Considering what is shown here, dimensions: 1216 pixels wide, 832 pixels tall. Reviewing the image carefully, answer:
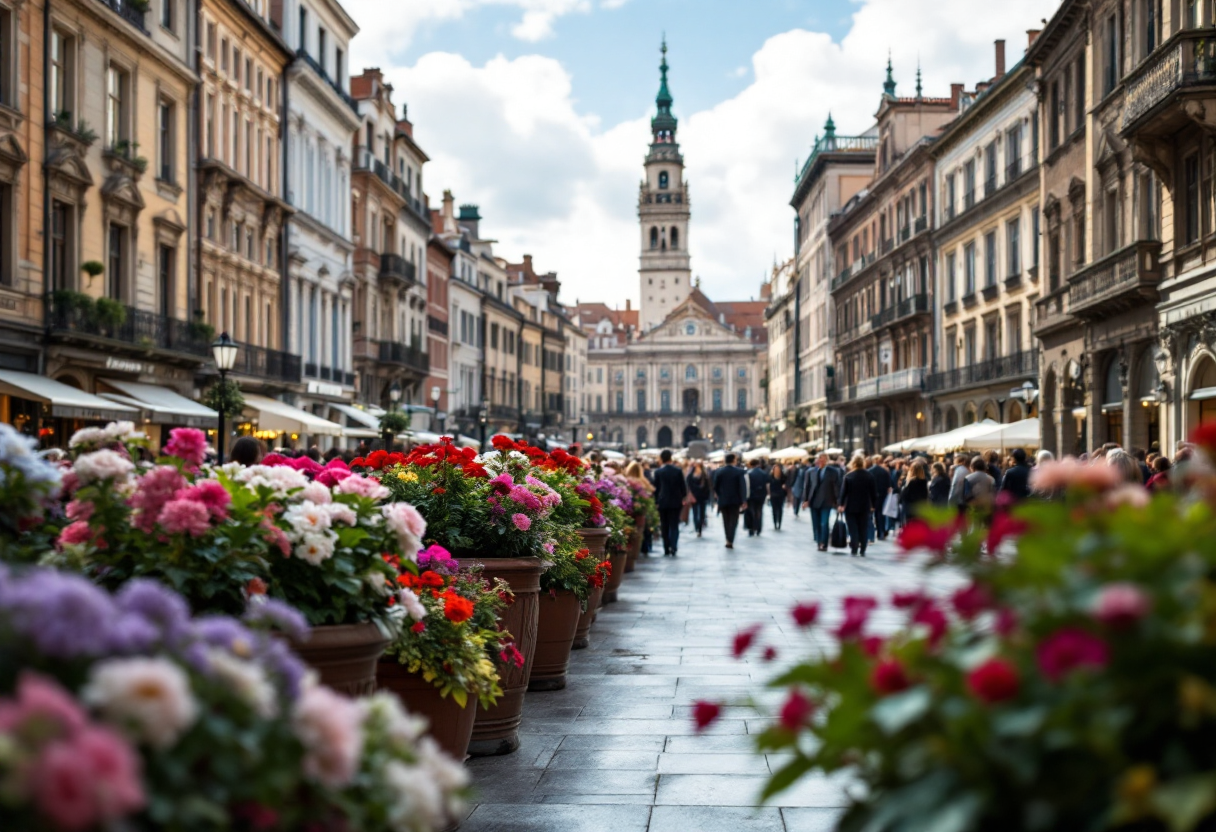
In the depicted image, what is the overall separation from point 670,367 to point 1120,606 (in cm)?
16434

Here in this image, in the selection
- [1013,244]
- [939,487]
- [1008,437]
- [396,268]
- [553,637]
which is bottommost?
[553,637]

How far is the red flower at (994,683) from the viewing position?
2256 millimetres

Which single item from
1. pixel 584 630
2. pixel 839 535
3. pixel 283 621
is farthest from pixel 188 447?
pixel 839 535

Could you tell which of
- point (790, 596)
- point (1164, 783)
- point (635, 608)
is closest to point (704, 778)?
point (1164, 783)

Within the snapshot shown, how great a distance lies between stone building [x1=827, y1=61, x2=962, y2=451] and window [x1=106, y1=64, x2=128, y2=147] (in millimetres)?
31872

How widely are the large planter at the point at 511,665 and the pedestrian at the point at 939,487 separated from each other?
17334 mm

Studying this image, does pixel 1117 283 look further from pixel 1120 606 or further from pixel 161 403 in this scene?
pixel 1120 606

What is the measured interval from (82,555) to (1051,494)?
1390 centimetres

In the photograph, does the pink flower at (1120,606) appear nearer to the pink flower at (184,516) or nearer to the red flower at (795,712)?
the red flower at (795,712)

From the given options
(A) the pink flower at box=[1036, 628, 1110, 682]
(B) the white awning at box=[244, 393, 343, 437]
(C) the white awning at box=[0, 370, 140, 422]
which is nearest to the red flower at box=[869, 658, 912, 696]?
(A) the pink flower at box=[1036, 628, 1110, 682]

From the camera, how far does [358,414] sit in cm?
4525

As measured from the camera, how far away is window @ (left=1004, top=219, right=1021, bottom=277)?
42.2 m

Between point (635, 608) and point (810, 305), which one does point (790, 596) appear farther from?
point (810, 305)

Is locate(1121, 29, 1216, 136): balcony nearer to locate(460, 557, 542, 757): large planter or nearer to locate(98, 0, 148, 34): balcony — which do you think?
locate(460, 557, 542, 757): large planter
